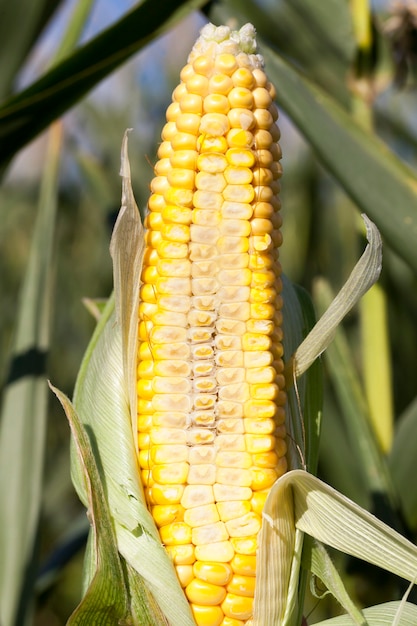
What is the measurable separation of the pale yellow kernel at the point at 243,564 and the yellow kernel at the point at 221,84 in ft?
1.51

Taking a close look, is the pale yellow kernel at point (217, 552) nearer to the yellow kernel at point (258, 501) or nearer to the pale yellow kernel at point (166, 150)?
the yellow kernel at point (258, 501)

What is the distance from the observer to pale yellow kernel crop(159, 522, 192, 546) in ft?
2.40

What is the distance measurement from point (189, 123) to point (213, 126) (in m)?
0.02

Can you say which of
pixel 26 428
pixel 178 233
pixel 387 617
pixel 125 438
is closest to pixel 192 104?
pixel 178 233

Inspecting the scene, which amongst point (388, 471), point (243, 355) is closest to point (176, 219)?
point (243, 355)

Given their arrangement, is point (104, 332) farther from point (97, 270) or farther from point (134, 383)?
point (97, 270)

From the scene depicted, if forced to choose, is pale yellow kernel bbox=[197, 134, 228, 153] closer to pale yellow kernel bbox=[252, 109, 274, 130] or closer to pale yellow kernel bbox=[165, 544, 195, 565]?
pale yellow kernel bbox=[252, 109, 274, 130]

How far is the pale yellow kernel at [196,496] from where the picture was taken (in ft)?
2.39

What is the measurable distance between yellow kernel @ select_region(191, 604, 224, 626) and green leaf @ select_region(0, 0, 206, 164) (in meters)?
0.68

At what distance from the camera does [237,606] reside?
73 centimetres

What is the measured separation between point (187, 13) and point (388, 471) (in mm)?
862

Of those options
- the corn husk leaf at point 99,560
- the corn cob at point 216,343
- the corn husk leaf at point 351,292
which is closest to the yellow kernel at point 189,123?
the corn cob at point 216,343

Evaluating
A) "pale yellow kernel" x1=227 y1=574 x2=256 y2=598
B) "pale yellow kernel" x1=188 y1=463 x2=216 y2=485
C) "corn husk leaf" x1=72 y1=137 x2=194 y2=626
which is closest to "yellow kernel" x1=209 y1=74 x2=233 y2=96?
"corn husk leaf" x1=72 y1=137 x2=194 y2=626

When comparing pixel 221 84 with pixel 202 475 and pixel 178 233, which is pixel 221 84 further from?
pixel 202 475
